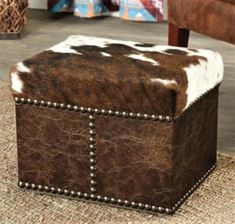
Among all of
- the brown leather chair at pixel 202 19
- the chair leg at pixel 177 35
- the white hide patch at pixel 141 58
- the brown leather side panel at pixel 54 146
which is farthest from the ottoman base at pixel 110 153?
the chair leg at pixel 177 35

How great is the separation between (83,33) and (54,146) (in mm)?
1695

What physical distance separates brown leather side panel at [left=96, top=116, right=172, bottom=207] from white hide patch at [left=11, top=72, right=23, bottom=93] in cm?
19

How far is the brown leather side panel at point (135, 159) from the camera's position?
5.08 feet

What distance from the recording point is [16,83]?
1.61 meters

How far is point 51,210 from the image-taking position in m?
1.62

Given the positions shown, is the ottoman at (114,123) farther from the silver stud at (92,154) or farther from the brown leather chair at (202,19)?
the brown leather chair at (202,19)

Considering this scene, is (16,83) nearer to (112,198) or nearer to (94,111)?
(94,111)

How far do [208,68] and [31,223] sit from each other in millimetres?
533

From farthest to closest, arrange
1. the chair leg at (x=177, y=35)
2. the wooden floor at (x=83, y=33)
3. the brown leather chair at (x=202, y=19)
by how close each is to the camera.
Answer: the wooden floor at (x=83, y=33) → the chair leg at (x=177, y=35) → the brown leather chair at (x=202, y=19)

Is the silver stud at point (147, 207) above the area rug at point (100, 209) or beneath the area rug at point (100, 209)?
above

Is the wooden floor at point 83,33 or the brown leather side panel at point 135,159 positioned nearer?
the brown leather side panel at point 135,159

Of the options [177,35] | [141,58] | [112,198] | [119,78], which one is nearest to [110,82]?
[119,78]

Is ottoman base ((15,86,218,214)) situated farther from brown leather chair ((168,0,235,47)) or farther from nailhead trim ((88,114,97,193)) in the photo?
brown leather chair ((168,0,235,47))

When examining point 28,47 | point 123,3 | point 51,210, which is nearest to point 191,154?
point 51,210
